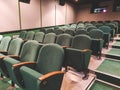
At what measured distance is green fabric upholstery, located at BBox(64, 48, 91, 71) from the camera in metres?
2.35

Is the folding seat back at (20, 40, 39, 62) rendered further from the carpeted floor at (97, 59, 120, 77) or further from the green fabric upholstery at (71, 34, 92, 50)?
the carpeted floor at (97, 59, 120, 77)

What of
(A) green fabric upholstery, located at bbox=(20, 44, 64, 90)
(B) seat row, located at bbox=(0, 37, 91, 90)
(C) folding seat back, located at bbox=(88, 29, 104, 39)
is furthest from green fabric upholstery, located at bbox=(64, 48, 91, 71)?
(C) folding seat back, located at bbox=(88, 29, 104, 39)

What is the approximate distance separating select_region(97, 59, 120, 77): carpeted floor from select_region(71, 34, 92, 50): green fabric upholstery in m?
0.63

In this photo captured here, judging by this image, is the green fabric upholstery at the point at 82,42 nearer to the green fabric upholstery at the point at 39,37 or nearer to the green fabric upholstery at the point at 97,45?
the green fabric upholstery at the point at 97,45

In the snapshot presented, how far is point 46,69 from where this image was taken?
6.12ft

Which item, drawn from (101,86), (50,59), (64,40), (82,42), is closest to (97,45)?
(82,42)

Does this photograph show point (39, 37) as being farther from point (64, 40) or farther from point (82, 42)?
point (82, 42)

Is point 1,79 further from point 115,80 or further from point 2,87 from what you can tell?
point 115,80

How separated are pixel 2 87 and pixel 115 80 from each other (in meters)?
2.26

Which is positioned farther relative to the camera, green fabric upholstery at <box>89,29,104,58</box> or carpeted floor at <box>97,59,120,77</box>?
green fabric upholstery at <box>89,29,104,58</box>

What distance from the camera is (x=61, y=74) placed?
158cm

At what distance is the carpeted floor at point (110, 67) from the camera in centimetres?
263

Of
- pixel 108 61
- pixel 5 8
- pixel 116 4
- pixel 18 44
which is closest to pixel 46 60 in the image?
pixel 18 44

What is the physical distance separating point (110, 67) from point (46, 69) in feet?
5.84
